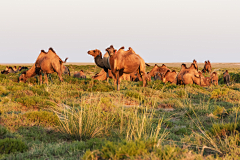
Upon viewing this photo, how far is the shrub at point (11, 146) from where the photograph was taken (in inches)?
148

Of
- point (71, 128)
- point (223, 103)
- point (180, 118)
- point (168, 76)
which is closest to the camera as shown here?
point (71, 128)

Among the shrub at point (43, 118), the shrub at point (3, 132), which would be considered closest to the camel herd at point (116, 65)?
the shrub at point (43, 118)

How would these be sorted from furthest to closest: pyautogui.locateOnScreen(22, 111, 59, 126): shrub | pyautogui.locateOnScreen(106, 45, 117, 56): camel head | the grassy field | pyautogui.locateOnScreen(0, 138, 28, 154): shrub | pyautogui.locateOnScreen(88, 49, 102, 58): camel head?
pyautogui.locateOnScreen(88, 49, 102, 58): camel head < pyautogui.locateOnScreen(106, 45, 117, 56): camel head < pyautogui.locateOnScreen(22, 111, 59, 126): shrub < pyautogui.locateOnScreen(0, 138, 28, 154): shrub < the grassy field

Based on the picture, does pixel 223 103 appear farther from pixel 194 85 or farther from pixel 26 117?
pixel 26 117

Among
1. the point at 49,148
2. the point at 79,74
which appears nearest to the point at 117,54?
the point at 49,148

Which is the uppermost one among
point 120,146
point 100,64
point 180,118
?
point 100,64

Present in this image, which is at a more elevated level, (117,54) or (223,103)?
(117,54)

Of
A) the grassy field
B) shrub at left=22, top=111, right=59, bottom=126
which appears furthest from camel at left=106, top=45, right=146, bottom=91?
shrub at left=22, top=111, right=59, bottom=126

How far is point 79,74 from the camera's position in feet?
67.1

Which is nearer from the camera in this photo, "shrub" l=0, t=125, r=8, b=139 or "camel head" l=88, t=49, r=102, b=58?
"shrub" l=0, t=125, r=8, b=139

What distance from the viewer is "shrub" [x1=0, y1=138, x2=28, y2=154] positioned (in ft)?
12.4

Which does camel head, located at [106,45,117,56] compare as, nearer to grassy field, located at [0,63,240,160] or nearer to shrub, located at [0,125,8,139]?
grassy field, located at [0,63,240,160]

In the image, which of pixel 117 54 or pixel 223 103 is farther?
pixel 117 54

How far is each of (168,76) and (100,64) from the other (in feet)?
19.6
